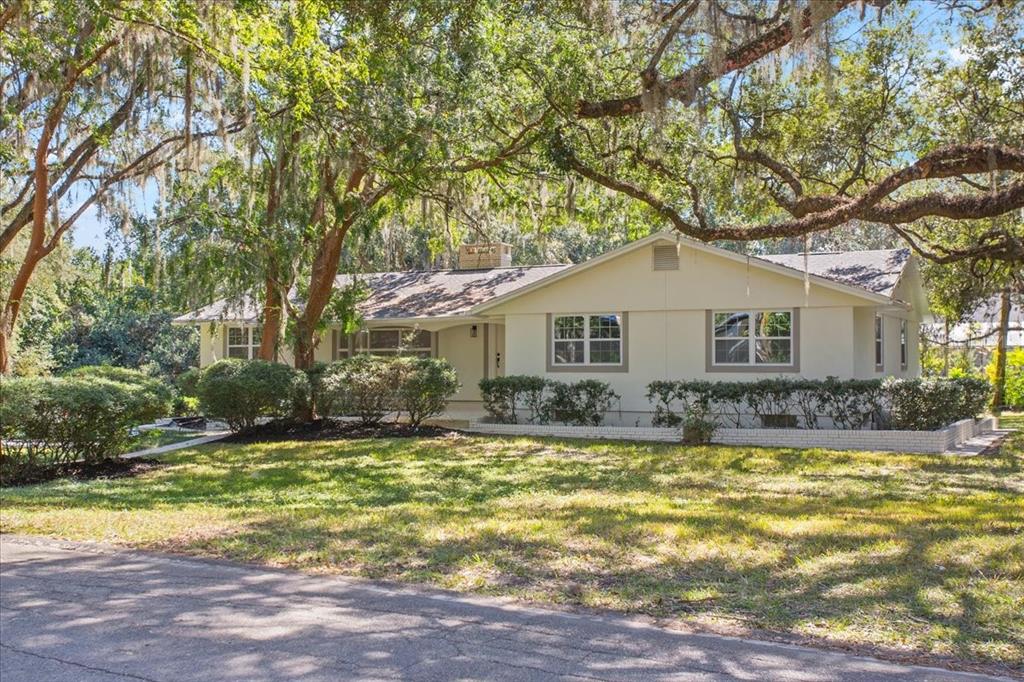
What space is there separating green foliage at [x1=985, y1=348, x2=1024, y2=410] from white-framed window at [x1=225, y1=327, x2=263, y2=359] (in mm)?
23987

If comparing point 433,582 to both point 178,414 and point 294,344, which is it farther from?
point 178,414

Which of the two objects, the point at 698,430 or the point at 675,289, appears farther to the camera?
the point at 675,289

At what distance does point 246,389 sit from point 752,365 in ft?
35.4

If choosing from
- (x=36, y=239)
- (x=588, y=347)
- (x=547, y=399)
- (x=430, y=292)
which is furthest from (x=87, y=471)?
(x=430, y=292)

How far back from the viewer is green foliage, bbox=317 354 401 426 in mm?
19125

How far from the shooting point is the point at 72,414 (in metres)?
12.5

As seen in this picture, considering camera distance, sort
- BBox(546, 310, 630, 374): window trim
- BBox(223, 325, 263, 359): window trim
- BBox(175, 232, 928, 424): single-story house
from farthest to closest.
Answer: BBox(223, 325, 263, 359): window trim → BBox(546, 310, 630, 374): window trim → BBox(175, 232, 928, 424): single-story house

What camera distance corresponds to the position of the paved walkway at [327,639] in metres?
4.75

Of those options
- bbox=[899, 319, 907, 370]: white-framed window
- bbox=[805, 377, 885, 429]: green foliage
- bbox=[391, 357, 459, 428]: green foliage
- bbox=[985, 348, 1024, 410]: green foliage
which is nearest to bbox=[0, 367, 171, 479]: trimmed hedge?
bbox=[391, 357, 459, 428]: green foliage

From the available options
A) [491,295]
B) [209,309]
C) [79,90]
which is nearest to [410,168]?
[79,90]

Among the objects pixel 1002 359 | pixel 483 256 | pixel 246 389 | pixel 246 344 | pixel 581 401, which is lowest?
pixel 581 401

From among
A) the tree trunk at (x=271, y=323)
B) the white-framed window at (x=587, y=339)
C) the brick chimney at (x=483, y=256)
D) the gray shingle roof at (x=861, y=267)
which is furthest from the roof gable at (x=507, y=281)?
the white-framed window at (x=587, y=339)

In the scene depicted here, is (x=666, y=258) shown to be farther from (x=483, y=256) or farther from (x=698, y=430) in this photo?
(x=483, y=256)

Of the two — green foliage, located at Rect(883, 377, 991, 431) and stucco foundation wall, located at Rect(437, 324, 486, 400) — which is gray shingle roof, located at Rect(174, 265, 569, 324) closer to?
stucco foundation wall, located at Rect(437, 324, 486, 400)
